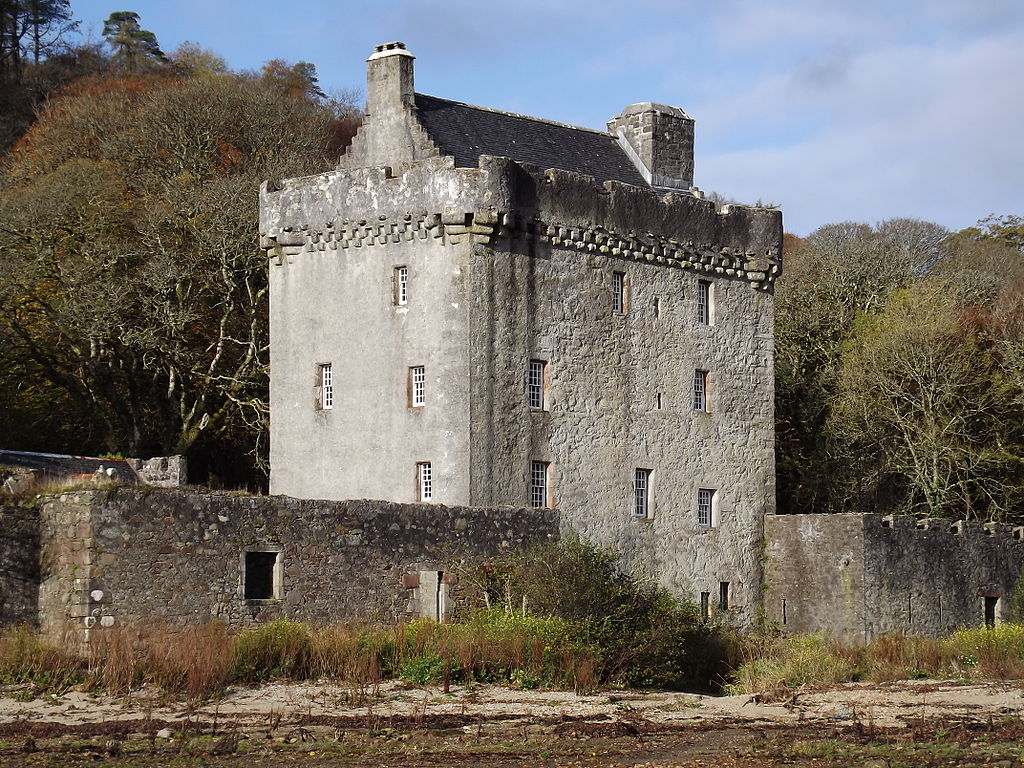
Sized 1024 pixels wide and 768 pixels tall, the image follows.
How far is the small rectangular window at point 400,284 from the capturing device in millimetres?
29406

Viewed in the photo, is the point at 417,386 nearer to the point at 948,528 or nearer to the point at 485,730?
the point at 485,730

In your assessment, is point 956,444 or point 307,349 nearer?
point 307,349

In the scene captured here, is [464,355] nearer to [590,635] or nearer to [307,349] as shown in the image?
[307,349]

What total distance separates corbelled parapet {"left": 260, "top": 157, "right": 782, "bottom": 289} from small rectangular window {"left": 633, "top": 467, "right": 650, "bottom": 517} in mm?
4034

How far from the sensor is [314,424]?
30.4 m

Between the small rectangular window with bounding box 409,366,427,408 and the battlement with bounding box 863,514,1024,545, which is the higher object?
the small rectangular window with bounding box 409,366,427,408

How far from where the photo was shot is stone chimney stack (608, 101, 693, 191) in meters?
34.8

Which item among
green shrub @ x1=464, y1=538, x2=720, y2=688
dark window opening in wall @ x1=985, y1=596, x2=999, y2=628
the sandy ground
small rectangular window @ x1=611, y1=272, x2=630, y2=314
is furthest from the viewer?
dark window opening in wall @ x1=985, y1=596, x2=999, y2=628

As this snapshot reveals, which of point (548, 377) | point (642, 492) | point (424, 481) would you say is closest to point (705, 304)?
point (642, 492)

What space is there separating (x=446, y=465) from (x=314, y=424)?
340cm

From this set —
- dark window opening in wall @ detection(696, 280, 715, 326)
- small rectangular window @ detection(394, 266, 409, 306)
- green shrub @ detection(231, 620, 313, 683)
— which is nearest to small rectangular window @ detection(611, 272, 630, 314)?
dark window opening in wall @ detection(696, 280, 715, 326)

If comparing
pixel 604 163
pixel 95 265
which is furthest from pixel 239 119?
pixel 604 163

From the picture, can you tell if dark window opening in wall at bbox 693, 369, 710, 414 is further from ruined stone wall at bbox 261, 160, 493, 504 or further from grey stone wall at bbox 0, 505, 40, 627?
grey stone wall at bbox 0, 505, 40, 627

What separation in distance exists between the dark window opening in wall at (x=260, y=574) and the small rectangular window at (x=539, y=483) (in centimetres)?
678
